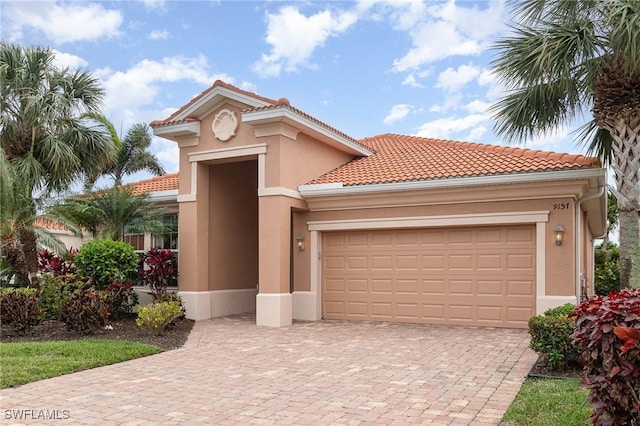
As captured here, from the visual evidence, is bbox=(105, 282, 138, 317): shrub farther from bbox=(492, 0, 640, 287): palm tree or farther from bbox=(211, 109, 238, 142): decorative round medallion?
bbox=(492, 0, 640, 287): palm tree

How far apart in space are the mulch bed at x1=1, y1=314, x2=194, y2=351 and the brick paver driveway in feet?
1.88

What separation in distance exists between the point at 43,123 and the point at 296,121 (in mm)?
6757

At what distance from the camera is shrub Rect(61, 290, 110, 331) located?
11.9 m

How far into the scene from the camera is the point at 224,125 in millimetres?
15141

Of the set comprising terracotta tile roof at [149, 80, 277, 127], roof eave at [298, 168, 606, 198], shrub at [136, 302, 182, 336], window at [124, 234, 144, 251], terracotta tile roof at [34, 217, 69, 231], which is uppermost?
terracotta tile roof at [149, 80, 277, 127]

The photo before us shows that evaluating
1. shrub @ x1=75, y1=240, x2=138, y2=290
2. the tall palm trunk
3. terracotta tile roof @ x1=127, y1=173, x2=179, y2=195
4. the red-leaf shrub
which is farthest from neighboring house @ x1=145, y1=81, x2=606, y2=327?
the red-leaf shrub

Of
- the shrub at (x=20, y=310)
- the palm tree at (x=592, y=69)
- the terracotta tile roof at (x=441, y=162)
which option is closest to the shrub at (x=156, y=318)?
the shrub at (x=20, y=310)

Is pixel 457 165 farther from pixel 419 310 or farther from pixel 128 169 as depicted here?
pixel 128 169

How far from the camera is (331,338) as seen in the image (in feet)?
38.7

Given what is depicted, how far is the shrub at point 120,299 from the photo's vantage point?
13523 millimetres

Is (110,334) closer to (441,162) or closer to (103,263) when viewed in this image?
(103,263)

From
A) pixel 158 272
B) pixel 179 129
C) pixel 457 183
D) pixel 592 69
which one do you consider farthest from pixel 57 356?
pixel 592 69

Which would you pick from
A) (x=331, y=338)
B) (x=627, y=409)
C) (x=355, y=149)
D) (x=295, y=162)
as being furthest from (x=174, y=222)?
(x=627, y=409)

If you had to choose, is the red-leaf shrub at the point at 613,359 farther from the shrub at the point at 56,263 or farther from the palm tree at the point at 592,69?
the shrub at the point at 56,263
